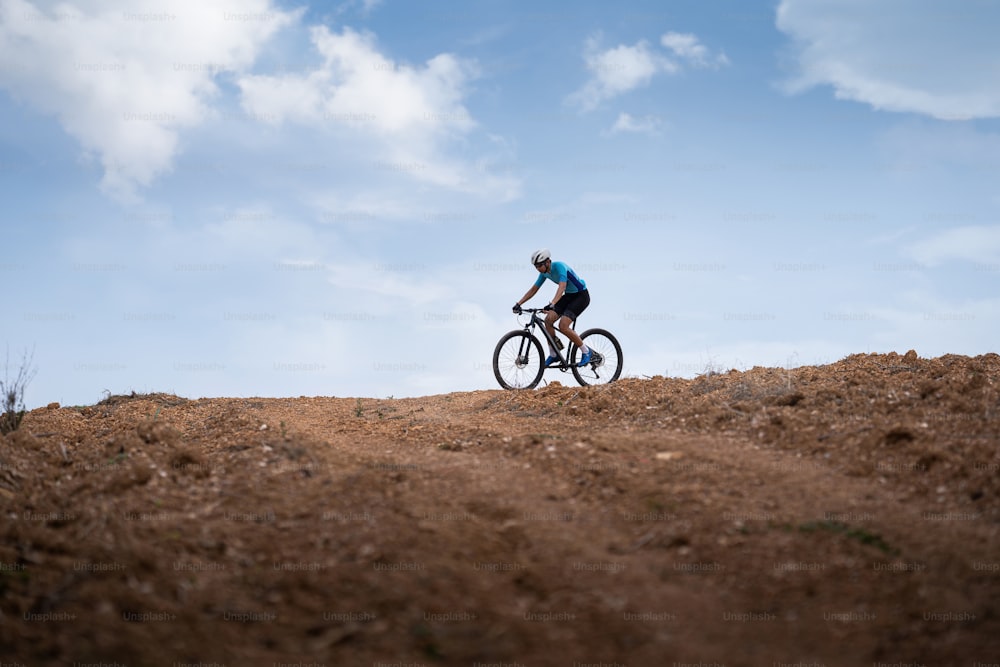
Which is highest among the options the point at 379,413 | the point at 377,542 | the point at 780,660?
the point at 379,413

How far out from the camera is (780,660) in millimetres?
Answer: 4523

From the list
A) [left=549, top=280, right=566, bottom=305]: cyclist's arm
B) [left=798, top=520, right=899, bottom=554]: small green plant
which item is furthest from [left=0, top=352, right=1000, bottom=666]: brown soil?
[left=549, top=280, right=566, bottom=305]: cyclist's arm

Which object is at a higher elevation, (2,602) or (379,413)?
(379,413)

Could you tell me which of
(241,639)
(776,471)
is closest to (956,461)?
(776,471)

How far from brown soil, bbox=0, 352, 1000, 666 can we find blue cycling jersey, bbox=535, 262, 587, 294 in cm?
433

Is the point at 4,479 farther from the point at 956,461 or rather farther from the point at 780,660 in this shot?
the point at 956,461

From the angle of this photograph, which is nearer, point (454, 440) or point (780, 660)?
point (780, 660)

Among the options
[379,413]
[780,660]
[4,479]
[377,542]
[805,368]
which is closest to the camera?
[780,660]

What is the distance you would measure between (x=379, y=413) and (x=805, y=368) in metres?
7.36

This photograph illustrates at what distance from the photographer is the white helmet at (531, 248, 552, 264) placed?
13148 mm

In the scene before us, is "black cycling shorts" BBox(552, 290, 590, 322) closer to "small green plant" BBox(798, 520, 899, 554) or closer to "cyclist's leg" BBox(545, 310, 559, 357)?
"cyclist's leg" BBox(545, 310, 559, 357)

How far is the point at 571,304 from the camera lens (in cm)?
1364

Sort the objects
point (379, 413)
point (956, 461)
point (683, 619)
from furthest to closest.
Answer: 1. point (379, 413)
2. point (956, 461)
3. point (683, 619)

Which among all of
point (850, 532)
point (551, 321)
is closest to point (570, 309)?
point (551, 321)
